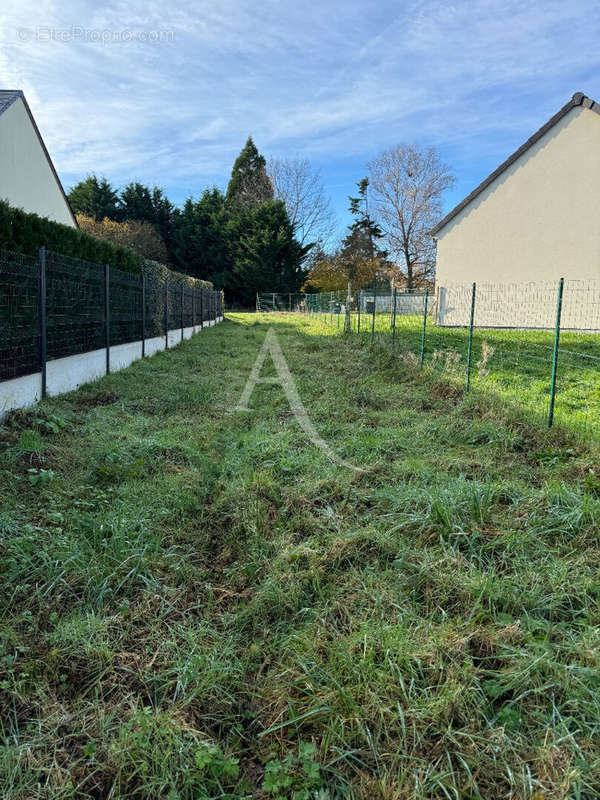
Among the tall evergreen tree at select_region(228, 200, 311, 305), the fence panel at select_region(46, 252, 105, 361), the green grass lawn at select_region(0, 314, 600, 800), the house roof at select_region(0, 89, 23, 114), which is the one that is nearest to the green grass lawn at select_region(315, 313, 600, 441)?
the green grass lawn at select_region(0, 314, 600, 800)

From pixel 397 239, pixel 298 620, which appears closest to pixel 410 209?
pixel 397 239

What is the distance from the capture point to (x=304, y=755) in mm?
1689

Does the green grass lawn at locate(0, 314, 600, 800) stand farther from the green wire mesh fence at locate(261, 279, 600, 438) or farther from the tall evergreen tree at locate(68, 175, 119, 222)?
the tall evergreen tree at locate(68, 175, 119, 222)

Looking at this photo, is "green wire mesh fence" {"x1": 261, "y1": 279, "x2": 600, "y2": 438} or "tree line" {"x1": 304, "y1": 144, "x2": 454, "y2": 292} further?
"tree line" {"x1": 304, "y1": 144, "x2": 454, "y2": 292}

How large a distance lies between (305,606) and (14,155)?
15862mm

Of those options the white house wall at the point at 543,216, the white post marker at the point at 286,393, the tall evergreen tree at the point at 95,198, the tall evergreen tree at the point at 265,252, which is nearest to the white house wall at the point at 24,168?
the white post marker at the point at 286,393

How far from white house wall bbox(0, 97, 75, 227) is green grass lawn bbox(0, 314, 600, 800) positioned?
12.2 meters

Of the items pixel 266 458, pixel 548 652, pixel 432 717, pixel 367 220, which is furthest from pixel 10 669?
pixel 367 220

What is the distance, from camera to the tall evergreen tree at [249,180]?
42406 mm

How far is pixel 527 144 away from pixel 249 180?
102 feet

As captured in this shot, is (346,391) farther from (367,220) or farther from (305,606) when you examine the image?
(367,220)

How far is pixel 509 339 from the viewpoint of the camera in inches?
387

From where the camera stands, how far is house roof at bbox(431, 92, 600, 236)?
595 inches

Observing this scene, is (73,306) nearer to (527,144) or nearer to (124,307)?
(124,307)
